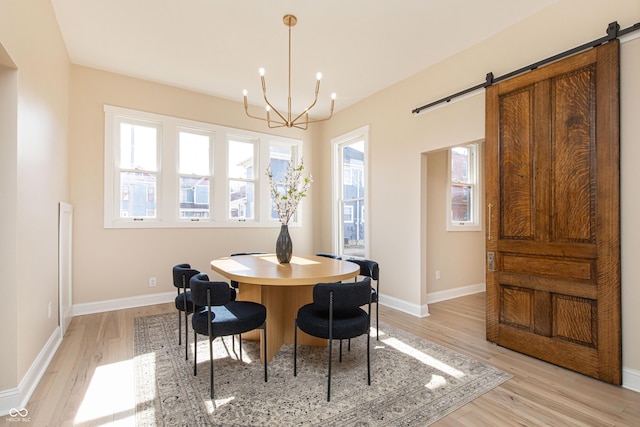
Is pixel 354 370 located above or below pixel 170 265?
below

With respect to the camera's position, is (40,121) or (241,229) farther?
(241,229)

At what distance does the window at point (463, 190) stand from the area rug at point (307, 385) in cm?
242

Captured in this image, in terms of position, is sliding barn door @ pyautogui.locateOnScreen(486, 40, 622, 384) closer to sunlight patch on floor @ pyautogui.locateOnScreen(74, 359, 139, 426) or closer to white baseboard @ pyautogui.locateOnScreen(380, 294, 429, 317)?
white baseboard @ pyautogui.locateOnScreen(380, 294, 429, 317)

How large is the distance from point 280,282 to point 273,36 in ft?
8.11

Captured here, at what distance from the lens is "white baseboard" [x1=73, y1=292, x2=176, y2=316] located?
380 centimetres

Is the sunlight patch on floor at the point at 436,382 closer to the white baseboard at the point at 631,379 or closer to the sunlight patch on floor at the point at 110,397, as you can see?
the white baseboard at the point at 631,379

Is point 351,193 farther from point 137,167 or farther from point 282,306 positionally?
point 137,167

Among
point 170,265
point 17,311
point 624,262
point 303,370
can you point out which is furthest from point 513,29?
point 170,265

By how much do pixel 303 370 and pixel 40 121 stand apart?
9.36 ft

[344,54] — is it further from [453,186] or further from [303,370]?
[303,370]

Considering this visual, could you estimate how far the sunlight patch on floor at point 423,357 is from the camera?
7.95ft

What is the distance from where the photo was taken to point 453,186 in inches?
189

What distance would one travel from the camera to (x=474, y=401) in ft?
6.72

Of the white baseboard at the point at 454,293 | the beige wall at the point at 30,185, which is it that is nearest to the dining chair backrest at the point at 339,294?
the beige wall at the point at 30,185
